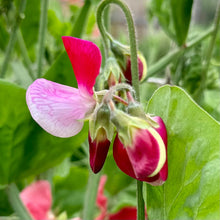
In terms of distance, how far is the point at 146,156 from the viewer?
0.33 m

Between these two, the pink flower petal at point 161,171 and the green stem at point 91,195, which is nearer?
the pink flower petal at point 161,171

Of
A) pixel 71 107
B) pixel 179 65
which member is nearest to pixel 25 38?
pixel 179 65

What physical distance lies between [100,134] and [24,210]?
0.78ft

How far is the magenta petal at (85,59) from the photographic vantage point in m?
0.35

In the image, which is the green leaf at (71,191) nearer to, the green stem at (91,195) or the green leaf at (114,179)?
the green leaf at (114,179)

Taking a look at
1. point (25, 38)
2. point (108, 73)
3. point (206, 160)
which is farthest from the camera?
point (25, 38)

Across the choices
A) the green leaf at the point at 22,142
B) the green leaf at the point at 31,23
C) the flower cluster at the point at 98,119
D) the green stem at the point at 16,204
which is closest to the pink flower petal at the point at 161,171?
the flower cluster at the point at 98,119

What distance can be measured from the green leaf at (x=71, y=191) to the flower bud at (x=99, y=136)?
19.0 inches

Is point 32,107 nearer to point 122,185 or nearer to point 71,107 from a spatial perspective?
point 71,107

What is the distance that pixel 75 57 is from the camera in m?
0.36

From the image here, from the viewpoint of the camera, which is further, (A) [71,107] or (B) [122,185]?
(B) [122,185]

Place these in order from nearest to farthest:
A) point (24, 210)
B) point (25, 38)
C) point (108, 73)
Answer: point (108, 73) → point (24, 210) → point (25, 38)

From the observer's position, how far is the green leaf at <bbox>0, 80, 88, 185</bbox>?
0.47 m

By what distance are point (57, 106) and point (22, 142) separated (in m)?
0.18
